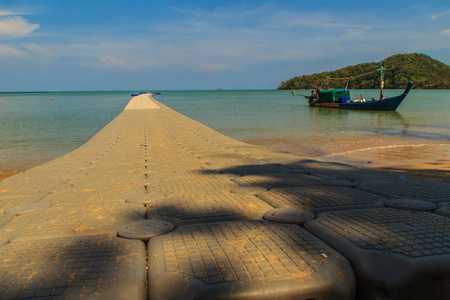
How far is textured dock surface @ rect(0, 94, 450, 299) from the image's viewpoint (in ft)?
5.26

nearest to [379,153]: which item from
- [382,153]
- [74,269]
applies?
[382,153]

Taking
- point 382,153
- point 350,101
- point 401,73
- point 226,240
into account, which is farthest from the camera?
point 401,73

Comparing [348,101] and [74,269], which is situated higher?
[348,101]

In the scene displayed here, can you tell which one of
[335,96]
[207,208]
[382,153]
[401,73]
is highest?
[401,73]

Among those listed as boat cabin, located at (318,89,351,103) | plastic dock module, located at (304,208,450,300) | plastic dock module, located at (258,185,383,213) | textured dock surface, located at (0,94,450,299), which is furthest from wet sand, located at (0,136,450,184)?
boat cabin, located at (318,89,351,103)

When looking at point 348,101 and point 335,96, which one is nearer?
point 348,101

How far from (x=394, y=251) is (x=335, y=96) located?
38155 mm

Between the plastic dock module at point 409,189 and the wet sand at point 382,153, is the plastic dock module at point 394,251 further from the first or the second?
the wet sand at point 382,153

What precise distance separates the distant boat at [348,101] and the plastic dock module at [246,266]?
31.8 meters

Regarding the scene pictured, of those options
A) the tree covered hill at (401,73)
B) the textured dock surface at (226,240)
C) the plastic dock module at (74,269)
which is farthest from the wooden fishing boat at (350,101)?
the tree covered hill at (401,73)

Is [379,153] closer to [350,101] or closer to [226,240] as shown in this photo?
[226,240]

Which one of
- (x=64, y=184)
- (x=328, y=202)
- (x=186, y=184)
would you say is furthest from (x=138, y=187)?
(x=328, y=202)

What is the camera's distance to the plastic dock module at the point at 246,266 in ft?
5.11

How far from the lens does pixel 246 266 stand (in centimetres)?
173
